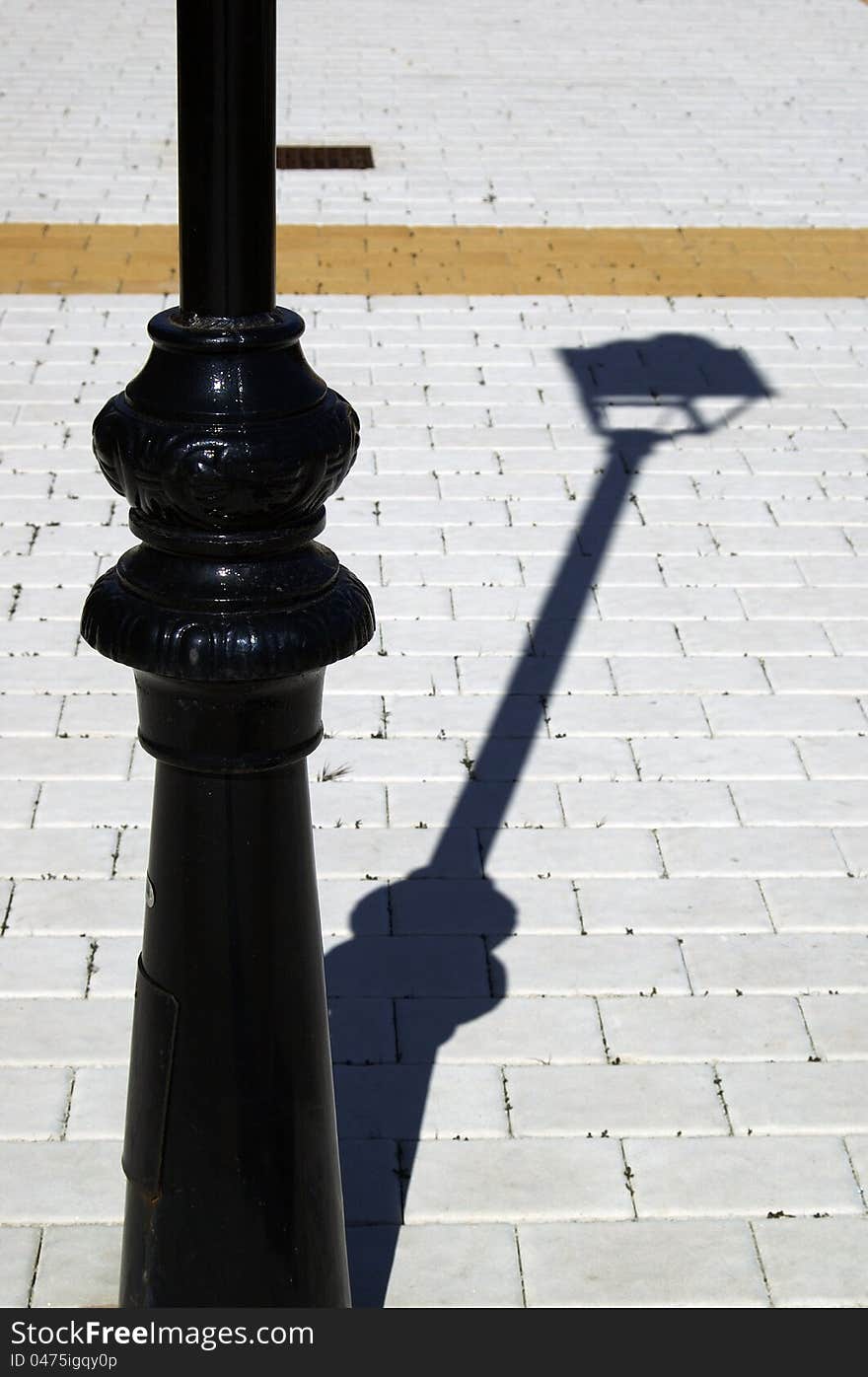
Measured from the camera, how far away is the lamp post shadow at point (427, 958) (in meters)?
3.88

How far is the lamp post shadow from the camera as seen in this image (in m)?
3.88

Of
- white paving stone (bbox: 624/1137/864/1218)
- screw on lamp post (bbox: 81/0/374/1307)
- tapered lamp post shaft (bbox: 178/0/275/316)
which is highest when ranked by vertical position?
tapered lamp post shaft (bbox: 178/0/275/316)

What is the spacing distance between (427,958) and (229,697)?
2.23 meters

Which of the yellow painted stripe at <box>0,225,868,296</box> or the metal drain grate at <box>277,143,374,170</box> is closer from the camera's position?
the yellow painted stripe at <box>0,225,868,296</box>

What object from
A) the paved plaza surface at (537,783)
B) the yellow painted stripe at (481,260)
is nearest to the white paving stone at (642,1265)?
the paved plaza surface at (537,783)

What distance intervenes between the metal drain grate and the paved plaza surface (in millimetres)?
366

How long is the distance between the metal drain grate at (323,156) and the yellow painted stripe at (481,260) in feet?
4.08

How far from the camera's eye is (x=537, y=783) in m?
5.29

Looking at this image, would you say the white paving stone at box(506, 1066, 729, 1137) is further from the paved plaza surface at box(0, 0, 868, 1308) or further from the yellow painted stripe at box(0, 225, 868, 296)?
the yellow painted stripe at box(0, 225, 868, 296)

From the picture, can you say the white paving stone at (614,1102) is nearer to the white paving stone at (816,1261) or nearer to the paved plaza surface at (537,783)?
the paved plaza surface at (537,783)

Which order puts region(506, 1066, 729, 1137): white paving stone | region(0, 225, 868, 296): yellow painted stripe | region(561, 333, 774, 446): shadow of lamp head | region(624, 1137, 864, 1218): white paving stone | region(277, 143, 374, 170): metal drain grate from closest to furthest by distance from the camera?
region(624, 1137, 864, 1218): white paving stone, region(506, 1066, 729, 1137): white paving stone, region(561, 333, 774, 446): shadow of lamp head, region(0, 225, 868, 296): yellow painted stripe, region(277, 143, 374, 170): metal drain grate

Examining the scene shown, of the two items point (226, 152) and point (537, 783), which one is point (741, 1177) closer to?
point (537, 783)

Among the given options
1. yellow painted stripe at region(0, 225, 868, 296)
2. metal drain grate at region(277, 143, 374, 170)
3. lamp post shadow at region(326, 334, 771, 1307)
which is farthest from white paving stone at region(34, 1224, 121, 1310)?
metal drain grate at region(277, 143, 374, 170)

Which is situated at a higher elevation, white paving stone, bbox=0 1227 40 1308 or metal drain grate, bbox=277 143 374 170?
white paving stone, bbox=0 1227 40 1308
